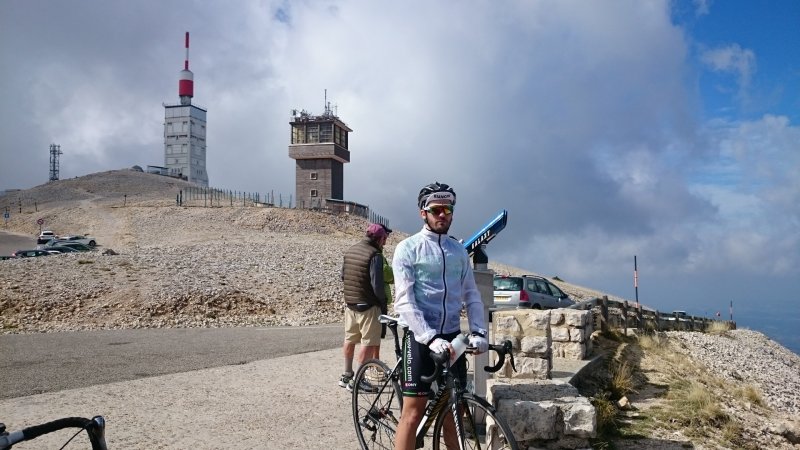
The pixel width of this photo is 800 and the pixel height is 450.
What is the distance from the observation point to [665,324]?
20922 mm

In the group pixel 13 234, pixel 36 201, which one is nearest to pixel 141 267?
pixel 13 234

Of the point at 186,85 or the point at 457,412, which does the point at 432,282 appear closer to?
the point at 457,412

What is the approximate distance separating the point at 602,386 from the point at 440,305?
16.6 feet

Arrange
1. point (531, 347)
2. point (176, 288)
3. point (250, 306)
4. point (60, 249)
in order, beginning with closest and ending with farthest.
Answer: point (531, 347)
point (250, 306)
point (176, 288)
point (60, 249)

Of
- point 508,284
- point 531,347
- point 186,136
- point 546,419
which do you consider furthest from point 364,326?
point 186,136

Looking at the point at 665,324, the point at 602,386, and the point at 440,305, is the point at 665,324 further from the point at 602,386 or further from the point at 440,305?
the point at 440,305

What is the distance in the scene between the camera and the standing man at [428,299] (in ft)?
13.4

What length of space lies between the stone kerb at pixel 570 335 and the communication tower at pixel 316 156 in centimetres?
5989

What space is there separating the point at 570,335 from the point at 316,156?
61.5m

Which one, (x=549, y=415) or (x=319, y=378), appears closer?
(x=549, y=415)

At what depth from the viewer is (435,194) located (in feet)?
14.1

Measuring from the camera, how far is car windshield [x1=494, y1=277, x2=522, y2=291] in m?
19.0

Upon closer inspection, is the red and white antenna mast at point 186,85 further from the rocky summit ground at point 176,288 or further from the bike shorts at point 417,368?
the bike shorts at point 417,368

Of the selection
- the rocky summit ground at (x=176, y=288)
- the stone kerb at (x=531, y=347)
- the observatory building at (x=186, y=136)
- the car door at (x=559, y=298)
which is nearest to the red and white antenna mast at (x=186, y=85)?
the observatory building at (x=186, y=136)
